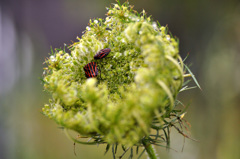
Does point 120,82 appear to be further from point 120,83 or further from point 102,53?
point 102,53

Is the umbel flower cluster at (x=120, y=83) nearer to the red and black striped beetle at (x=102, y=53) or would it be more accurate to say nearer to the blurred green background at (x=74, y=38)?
the red and black striped beetle at (x=102, y=53)

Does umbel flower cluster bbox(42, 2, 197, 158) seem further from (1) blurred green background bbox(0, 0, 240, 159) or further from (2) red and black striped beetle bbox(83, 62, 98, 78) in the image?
(1) blurred green background bbox(0, 0, 240, 159)

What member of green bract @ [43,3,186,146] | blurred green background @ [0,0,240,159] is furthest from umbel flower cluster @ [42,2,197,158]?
blurred green background @ [0,0,240,159]

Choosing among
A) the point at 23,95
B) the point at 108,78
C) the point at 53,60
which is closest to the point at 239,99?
the point at 108,78

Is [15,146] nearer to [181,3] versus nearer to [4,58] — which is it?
[4,58]

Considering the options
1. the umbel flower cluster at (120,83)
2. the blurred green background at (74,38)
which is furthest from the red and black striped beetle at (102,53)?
the blurred green background at (74,38)

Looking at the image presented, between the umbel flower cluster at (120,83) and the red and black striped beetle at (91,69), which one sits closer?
the umbel flower cluster at (120,83)
